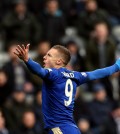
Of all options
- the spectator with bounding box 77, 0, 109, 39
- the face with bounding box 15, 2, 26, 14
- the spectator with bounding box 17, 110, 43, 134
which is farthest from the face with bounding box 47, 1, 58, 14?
the spectator with bounding box 17, 110, 43, 134

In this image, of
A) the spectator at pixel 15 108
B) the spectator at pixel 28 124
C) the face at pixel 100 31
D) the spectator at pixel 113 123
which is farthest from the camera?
the face at pixel 100 31

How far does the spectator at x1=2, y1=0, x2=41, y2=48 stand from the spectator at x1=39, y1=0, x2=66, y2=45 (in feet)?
0.77

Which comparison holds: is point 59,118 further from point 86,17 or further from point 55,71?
point 86,17

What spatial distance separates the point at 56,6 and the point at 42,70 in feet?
23.0

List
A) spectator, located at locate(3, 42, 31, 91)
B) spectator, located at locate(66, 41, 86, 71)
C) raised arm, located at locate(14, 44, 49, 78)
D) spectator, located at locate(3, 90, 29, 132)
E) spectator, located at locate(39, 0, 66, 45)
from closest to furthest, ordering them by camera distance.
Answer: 1. raised arm, located at locate(14, 44, 49, 78)
2. spectator, located at locate(3, 90, 29, 132)
3. spectator, located at locate(3, 42, 31, 91)
4. spectator, located at locate(66, 41, 86, 71)
5. spectator, located at locate(39, 0, 66, 45)

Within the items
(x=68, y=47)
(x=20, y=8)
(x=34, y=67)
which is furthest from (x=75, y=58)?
(x=34, y=67)

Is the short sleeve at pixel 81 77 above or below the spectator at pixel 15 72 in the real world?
below

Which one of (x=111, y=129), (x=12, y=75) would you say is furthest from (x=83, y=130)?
(x=12, y=75)

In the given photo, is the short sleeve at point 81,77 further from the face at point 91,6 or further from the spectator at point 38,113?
the face at point 91,6

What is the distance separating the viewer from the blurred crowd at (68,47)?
12.7 meters

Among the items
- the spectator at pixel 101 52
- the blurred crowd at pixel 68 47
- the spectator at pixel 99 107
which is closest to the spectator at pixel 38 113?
the blurred crowd at pixel 68 47

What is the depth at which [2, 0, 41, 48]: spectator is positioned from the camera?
562 inches

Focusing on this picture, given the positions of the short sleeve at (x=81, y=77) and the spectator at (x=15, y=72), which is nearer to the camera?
the short sleeve at (x=81, y=77)

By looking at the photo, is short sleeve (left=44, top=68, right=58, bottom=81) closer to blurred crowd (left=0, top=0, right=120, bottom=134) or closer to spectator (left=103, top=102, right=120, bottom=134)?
blurred crowd (left=0, top=0, right=120, bottom=134)
